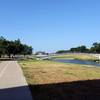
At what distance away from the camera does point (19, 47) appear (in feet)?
458

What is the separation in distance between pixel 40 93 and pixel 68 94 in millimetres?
1429

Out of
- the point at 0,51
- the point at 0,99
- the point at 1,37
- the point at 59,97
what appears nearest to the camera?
the point at 0,99

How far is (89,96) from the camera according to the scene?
50.2 ft

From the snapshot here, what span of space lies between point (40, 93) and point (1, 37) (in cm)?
11390

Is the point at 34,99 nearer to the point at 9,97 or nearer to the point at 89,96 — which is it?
the point at 9,97

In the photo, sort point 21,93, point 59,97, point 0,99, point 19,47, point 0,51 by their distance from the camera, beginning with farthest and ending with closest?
point 19,47 < point 0,51 < point 21,93 < point 59,97 < point 0,99

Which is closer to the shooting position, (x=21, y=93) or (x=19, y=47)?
(x=21, y=93)

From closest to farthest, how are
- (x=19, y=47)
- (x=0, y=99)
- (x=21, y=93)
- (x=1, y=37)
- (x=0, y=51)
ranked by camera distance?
(x=0, y=99) < (x=21, y=93) < (x=0, y=51) < (x=1, y=37) < (x=19, y=47)

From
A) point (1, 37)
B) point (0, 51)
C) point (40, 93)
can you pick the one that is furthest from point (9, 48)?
point (40, 93)

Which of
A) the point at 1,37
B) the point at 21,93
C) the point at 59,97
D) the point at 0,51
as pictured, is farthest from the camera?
the point at 1,37

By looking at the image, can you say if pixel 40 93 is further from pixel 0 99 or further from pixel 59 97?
pixel 0 99

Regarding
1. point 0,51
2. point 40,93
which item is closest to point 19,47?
point 0,51

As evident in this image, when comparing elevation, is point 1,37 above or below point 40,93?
above

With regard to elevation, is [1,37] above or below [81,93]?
above
